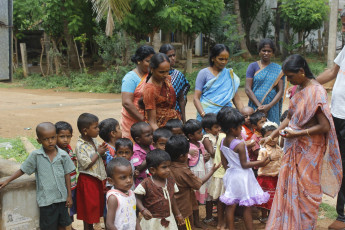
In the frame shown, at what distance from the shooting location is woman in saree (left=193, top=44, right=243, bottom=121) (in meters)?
4.66

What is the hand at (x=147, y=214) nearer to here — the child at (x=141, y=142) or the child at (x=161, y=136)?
the child at (x=141, y=142)

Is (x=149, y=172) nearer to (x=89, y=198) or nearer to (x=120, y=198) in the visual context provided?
(x=120, y=198)

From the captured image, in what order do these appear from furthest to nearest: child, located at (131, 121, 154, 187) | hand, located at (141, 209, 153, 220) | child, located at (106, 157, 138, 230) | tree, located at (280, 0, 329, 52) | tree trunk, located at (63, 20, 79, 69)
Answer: tree trunk, located at (63, 20, 79, 69) < tree, located at (280, 0, 329, 52) < child, located at (131, 121, 154, 187) < hand, located at (141, 209, 153, 220) < child, located at (106, 157, 138, 230)

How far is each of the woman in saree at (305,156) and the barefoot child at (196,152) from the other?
80 cm

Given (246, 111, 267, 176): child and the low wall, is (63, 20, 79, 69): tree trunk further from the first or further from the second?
the low wall

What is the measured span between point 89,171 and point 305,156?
74.4 inches

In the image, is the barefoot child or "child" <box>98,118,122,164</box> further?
the barefoot child

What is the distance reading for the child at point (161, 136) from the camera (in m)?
3.73

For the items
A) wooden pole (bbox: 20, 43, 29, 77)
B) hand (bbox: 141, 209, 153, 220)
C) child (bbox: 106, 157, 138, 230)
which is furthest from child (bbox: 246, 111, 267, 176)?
wooden pole (bbox: 20, 43, 29, 77)

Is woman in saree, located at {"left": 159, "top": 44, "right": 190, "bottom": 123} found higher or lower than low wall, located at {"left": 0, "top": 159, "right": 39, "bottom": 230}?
higher

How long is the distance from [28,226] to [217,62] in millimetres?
2607

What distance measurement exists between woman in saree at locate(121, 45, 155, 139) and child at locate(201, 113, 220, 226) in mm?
681

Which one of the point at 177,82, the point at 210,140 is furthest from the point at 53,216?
the point at 177,82

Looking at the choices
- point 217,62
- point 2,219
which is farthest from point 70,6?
point 2,219
